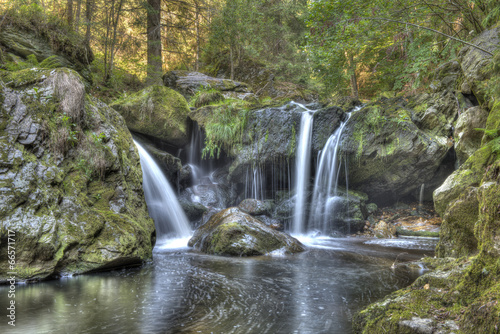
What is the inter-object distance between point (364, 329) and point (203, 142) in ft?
31.2

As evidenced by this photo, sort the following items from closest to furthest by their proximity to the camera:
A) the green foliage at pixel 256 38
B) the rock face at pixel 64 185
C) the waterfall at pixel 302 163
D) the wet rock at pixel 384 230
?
the rock face at pixel 64 185 < the wet rock at pixel 384 230 < the waterfall at pixel 302 163 < the green foliage at pixel 256 38

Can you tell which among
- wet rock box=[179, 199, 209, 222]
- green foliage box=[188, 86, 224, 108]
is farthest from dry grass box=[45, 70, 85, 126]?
green foliage box=[188, 86, 224, 108]

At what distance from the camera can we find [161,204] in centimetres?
914

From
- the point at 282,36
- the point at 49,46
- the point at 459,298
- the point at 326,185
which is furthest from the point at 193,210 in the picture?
the point at 282,36

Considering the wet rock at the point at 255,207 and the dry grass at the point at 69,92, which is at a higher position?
the dry grass at the point at 69,92

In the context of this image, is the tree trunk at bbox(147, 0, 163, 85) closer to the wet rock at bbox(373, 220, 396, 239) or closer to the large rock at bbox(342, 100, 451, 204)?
the large rock at bbox(342, 100, 451, 204)

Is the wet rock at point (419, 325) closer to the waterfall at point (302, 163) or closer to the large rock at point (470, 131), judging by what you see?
the large rock at point (470, 131)

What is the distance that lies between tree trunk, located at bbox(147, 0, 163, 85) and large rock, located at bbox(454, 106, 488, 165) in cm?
1132

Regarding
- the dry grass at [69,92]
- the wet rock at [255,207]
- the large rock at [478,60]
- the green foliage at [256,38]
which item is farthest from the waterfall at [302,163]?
the dry grass at [69,92]

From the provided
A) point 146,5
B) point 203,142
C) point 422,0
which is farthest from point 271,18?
point 422,0

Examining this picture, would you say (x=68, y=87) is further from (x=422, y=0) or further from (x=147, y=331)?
(x=422, y=0)

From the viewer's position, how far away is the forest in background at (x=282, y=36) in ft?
25.0

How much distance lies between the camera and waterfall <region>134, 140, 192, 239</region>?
29.1 ft

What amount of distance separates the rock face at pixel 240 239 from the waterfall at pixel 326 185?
9.51 feet
